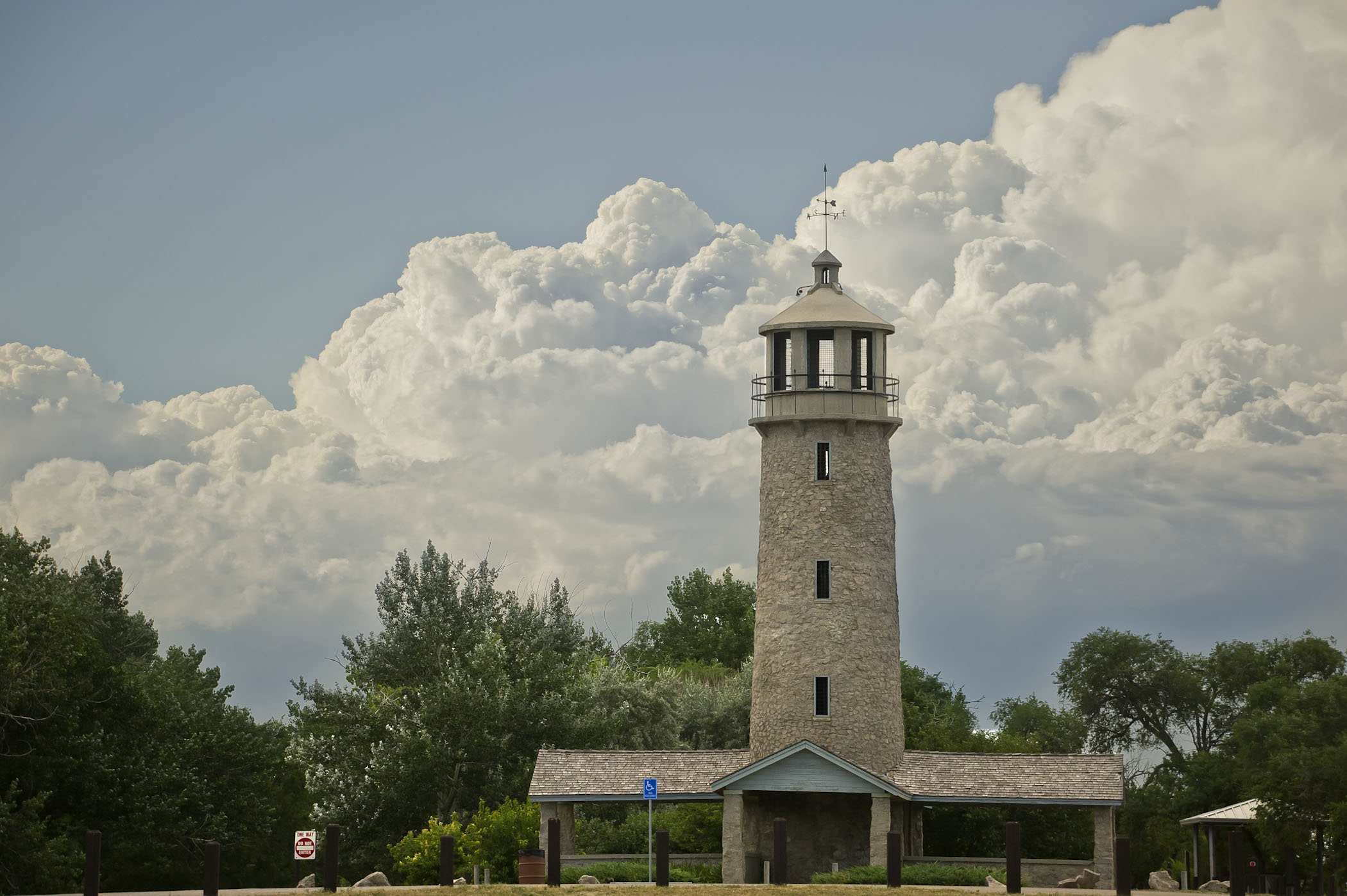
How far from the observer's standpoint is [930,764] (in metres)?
41.2

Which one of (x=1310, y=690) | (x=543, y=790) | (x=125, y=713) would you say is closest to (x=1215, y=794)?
(x=1310, y=690)

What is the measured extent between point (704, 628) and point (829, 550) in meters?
45.5

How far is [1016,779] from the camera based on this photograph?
39.5m

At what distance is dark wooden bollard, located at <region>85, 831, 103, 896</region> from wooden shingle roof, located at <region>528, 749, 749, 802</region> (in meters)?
15.4

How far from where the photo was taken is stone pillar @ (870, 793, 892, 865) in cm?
3884

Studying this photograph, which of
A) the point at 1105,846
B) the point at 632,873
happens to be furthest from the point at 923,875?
the point at 632,873

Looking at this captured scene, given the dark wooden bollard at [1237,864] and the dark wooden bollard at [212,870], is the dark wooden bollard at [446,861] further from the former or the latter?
the dark wooden bollard at [1237,864]

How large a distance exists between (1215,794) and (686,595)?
1377 inches

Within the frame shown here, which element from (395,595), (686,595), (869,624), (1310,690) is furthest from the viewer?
(686,595)

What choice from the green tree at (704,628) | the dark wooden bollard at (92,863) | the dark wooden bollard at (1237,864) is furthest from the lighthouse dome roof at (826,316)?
the green tree at (704,628)

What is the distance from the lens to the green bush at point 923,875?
111 ft

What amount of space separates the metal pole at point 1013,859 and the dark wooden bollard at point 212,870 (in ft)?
41.8

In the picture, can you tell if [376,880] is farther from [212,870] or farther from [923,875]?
[923,875]

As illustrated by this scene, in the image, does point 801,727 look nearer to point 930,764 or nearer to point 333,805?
point 930,764
